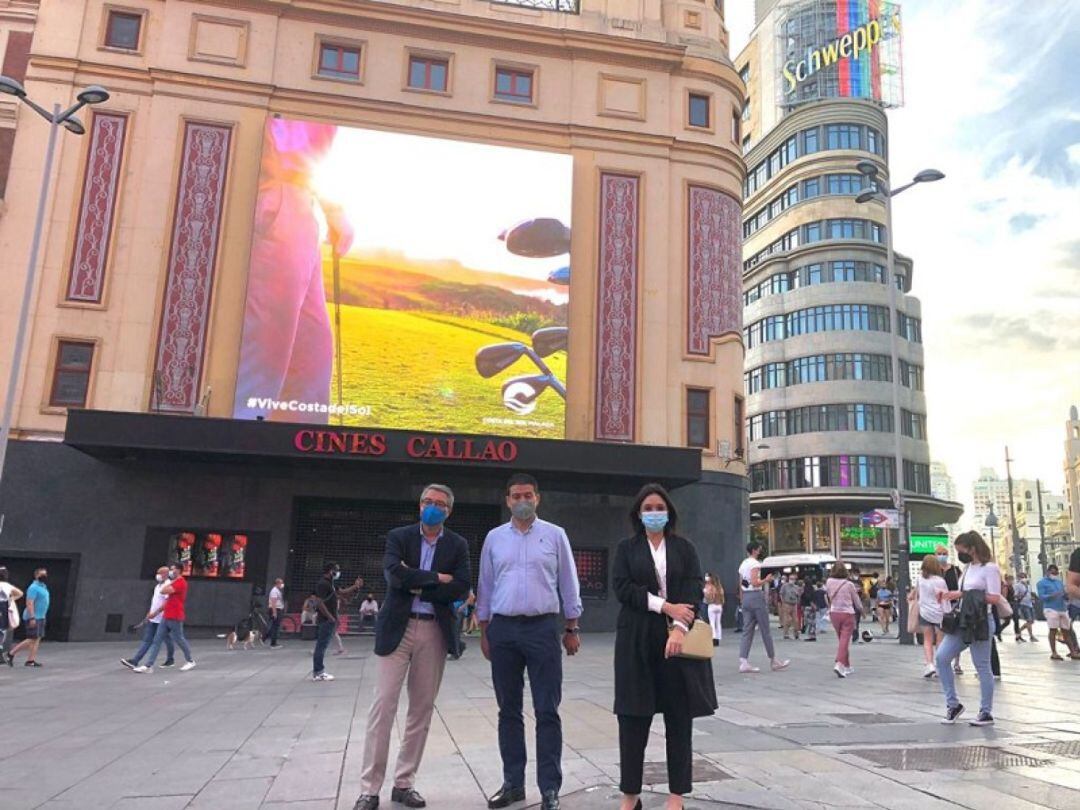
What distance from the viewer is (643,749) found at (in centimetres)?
443

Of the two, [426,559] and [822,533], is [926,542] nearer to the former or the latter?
[822,533]

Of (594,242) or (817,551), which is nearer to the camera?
(594,242)

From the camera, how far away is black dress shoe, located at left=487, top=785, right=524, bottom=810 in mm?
4762

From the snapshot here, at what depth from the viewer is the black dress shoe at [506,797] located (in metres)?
4.76

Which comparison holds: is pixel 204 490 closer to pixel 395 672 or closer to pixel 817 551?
pixel 395 672

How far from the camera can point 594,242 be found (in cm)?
2486

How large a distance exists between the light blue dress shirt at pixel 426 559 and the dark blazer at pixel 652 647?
1.31 meters

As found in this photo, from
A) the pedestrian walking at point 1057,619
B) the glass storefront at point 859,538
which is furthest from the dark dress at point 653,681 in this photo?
the glass storefront at point 859,538

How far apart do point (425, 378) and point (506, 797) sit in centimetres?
1813

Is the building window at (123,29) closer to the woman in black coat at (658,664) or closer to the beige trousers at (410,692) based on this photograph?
the beige trousers at (410,692)

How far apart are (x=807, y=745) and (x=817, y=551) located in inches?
2012

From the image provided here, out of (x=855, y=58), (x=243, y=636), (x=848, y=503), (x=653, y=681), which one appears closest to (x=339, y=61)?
(x=243, y=636)

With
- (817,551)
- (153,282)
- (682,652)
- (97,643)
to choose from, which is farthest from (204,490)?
(817,551)

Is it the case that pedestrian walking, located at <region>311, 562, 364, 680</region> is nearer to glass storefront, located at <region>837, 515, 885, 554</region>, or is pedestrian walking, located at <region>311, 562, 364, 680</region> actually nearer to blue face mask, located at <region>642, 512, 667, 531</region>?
blue face mask, located at <region>642, 512, 667, 531</region>
